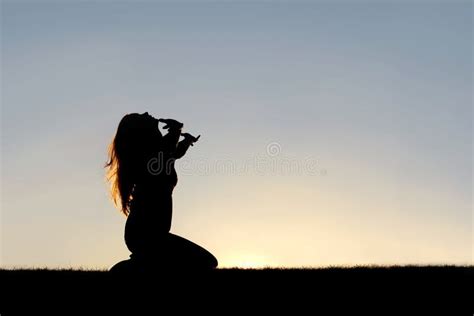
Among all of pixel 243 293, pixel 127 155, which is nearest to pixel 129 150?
pixel 127 155

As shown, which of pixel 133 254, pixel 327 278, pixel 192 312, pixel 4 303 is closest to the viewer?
pixel 192 312

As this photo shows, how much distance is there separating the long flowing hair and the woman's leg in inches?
59.9

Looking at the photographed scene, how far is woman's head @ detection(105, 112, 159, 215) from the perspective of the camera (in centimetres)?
1386

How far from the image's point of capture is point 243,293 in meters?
13.1

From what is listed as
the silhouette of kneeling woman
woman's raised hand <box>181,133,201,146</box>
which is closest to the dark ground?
the silhouette of kneeling woman

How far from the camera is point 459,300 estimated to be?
40.3 feet

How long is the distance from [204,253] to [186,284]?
2.13 feet

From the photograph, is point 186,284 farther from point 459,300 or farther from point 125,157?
point 459,300

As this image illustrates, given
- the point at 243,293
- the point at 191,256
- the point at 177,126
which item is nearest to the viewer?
the point at 243,293

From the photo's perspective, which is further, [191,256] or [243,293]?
[191,256]

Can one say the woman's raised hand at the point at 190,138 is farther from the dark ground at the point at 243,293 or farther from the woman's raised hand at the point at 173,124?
the dark ground at the point at 243,293

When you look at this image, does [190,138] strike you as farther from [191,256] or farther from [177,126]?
[191,256]

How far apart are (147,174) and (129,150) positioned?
1.93 feet

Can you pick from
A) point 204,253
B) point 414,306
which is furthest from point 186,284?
point 414,306
